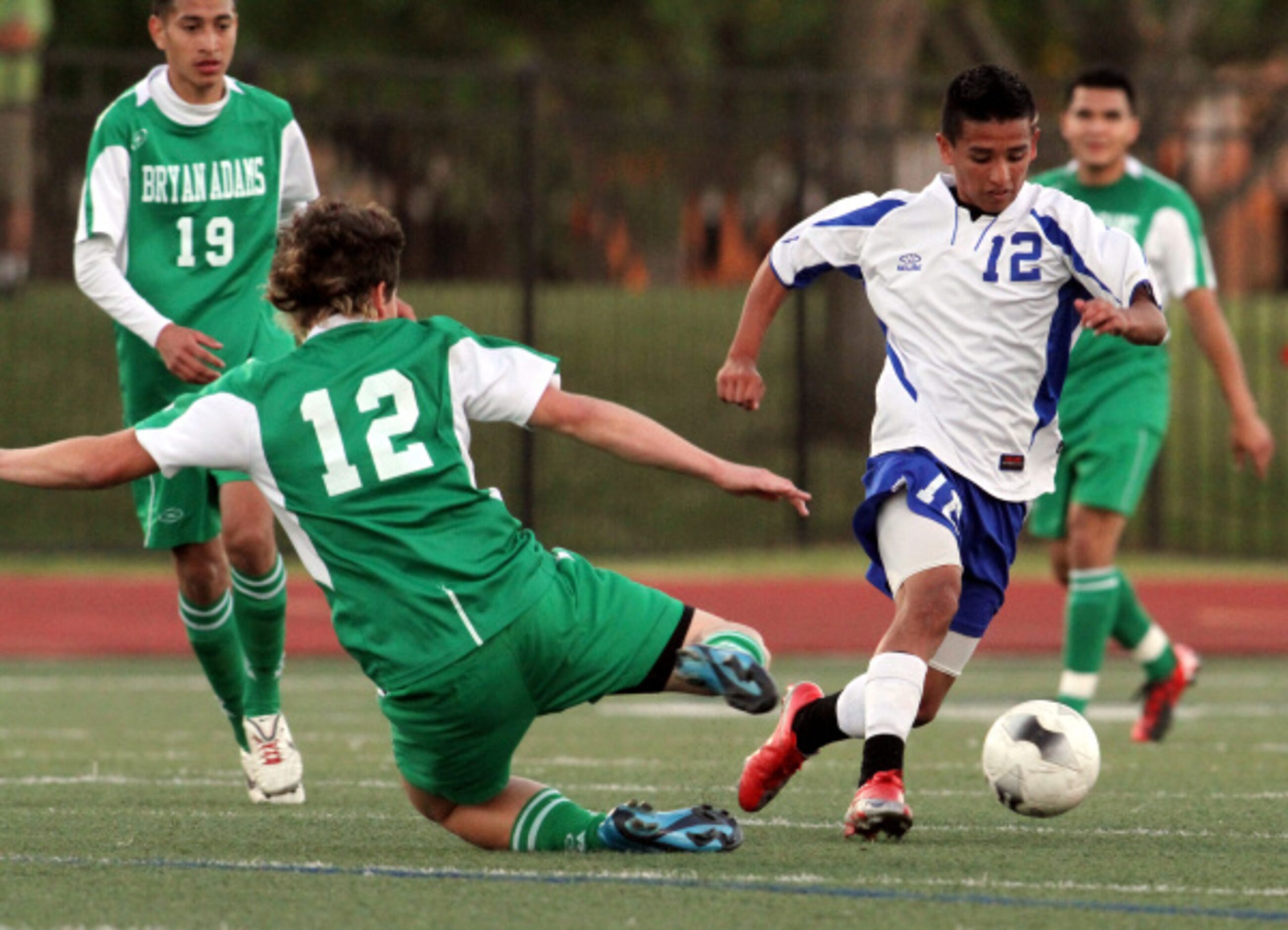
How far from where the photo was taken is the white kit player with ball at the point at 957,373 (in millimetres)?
5941

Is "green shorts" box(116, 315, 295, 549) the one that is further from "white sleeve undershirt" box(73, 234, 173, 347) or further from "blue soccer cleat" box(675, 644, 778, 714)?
"blue soccer cleat" box(675, 644, 778, 714)

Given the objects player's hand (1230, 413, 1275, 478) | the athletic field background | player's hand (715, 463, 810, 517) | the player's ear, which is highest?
the player's ear

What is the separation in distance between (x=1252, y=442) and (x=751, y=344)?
107 inches

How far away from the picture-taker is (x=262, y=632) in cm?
704

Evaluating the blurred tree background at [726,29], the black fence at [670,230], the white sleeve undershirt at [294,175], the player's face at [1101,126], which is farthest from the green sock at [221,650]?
the blurred tree background at [726,29]

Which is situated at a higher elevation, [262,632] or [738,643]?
[738,643]

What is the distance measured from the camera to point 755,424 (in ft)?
62.0

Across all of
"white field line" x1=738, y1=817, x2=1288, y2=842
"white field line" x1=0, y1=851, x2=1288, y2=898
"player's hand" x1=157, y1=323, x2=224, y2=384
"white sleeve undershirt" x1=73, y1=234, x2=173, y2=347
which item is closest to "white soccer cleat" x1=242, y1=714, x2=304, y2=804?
"player's hand" x1=157, y1=323, x2=224, y2=384

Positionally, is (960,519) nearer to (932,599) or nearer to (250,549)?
(932,599)

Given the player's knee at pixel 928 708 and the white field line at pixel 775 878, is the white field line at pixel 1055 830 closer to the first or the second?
the player's knee at pixel 928 708

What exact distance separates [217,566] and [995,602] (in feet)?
8.02

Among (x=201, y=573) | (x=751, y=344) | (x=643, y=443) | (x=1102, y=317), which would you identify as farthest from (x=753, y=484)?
(x=201, y=573)

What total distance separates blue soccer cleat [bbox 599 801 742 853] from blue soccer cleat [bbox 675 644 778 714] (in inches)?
19.4

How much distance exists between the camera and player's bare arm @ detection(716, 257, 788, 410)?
6.06 meters
